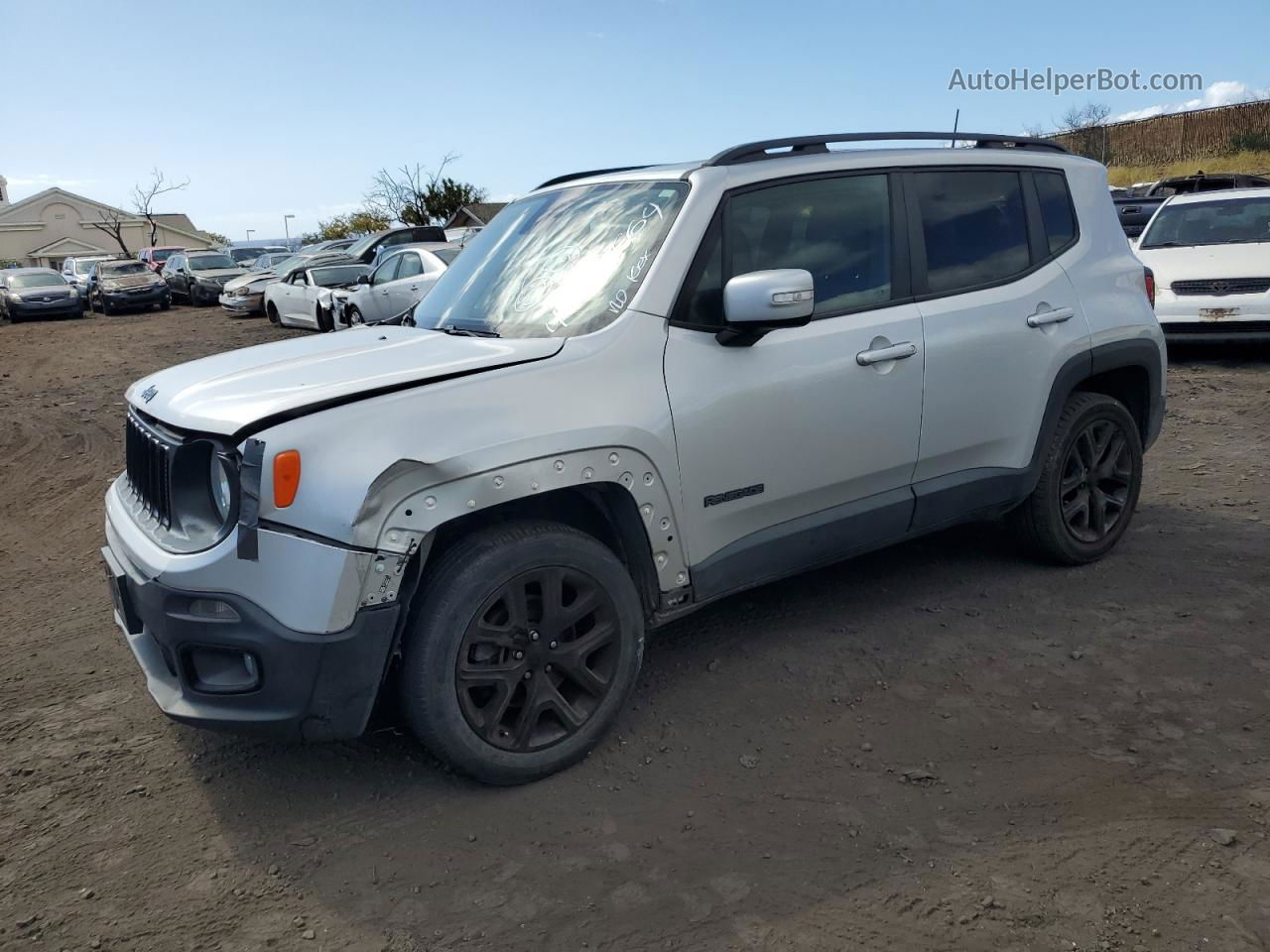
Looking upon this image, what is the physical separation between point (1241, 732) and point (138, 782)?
3.56 meters

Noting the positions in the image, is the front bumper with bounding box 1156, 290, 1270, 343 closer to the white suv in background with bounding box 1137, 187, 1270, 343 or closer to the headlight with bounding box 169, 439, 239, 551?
the white suv in background with bounding box 1137, 187, 1270, 343

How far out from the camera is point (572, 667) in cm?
319

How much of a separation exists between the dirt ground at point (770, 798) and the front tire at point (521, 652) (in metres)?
0.16

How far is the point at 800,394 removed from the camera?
3594 mm

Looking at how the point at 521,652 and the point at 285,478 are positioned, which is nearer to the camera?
the point at 285,478

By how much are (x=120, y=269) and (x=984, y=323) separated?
30.0 metres

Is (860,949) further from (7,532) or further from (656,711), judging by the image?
(7,532)

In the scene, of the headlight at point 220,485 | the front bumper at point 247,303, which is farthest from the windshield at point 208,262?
the headlight at point 220,485

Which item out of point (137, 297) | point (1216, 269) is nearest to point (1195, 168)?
point (1216, 269)

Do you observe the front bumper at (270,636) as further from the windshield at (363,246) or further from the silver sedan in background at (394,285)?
the windshield at (363,246)

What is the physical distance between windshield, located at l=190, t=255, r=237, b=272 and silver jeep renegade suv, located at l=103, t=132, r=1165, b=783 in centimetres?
2810

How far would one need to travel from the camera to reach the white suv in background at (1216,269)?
9844mm

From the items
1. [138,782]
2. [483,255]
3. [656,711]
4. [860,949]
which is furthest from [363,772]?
[483,255]

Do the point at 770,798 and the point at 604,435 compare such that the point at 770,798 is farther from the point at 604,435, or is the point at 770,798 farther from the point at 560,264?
the point at 560,264
